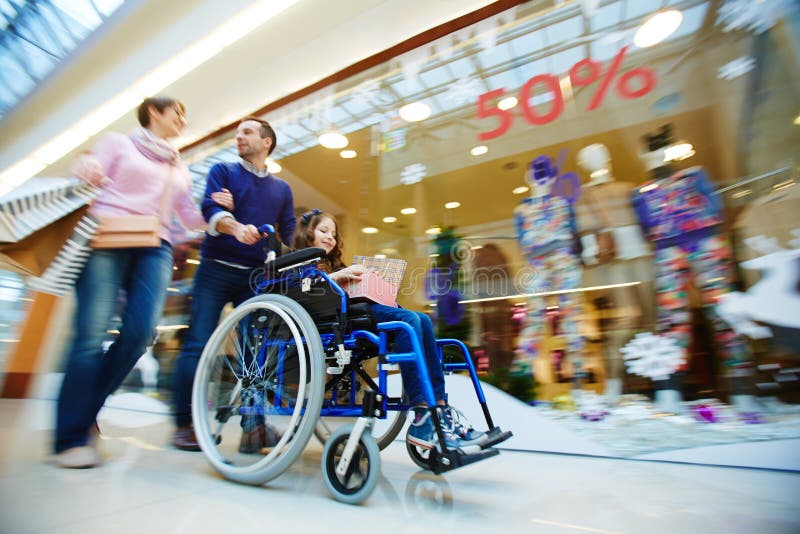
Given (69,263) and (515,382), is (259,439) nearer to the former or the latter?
(69,263)

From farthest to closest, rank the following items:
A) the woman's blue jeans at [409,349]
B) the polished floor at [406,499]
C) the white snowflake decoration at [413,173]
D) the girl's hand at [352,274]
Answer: the white snowflake decoration at [413,173], the girl's hand at [352,274], the woman's blue jeans at [409,349], the polished floor at [406,499]

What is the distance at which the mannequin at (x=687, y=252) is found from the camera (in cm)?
155

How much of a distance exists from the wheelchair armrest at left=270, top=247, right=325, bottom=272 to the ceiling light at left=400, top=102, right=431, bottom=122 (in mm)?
1786

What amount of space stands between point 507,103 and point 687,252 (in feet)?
4.19

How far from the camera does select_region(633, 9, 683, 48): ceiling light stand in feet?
6.27

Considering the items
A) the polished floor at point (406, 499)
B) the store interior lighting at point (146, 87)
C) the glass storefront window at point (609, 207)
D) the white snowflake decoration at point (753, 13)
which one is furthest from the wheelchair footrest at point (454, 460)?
the store interior lighting at point (146, 87)

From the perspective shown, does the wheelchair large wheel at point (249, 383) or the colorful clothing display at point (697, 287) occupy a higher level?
the colorful clothing display at point (697, 287)

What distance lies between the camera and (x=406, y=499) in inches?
38.9

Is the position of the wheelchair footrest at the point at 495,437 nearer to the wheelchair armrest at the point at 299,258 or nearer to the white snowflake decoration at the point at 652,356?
the wheelchair armrest at the point at 299,258

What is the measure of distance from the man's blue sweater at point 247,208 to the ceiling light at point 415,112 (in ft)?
3.96

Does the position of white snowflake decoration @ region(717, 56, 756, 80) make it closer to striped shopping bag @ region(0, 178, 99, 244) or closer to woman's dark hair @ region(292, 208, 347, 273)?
woman's dark hair @ region(292, 208, 347, 273)

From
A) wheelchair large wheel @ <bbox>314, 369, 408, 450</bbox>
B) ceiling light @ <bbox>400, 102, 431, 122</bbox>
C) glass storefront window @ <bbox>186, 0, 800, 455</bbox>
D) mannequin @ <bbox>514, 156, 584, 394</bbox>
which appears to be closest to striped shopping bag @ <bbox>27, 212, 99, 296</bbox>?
wheelchair large wheel @ <bbox>314, 369, 408, 450</bbox>

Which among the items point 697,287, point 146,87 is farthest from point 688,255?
point 146,87

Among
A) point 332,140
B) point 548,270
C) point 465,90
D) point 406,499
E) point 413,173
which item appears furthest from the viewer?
point 332,140
